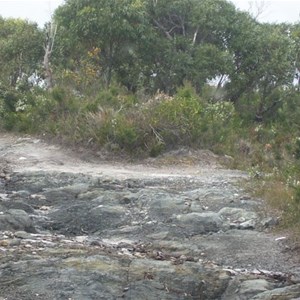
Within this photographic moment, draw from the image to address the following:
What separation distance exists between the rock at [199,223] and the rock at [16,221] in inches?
70.5

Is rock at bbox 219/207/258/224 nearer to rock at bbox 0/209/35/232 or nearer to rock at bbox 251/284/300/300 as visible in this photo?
rock at bbox 0/209/35/232

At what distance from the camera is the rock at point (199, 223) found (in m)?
7.68

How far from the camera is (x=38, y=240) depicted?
6.88 meters

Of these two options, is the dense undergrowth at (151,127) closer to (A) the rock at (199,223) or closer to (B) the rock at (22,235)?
(A) the rock at (199,223)

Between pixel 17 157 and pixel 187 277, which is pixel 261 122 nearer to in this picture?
pixel 17 157

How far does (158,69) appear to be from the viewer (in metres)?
20.4

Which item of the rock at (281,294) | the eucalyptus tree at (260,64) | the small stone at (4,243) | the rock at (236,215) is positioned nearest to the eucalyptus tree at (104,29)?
the eucalyptus tree at (260,64)

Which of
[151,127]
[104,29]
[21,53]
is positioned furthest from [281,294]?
[21,53]

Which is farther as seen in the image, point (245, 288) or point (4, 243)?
point (4, 243)

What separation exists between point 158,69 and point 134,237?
13.4 m

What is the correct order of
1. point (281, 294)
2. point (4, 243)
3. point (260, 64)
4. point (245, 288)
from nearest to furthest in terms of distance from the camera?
point (281, 294)
point (245, 288)
point (4, 243)
point (260, 64)

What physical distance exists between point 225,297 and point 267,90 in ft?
53.1

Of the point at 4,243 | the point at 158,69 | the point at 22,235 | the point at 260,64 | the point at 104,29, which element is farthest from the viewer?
the point at 158,69

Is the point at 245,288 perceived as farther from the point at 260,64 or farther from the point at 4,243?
the point at 260,64
